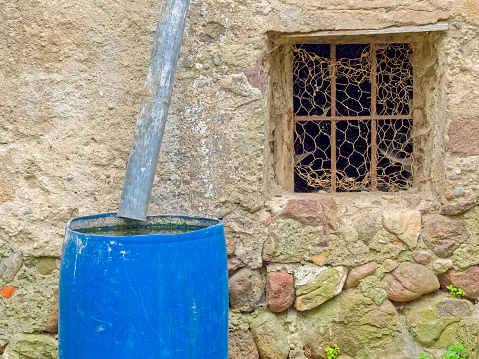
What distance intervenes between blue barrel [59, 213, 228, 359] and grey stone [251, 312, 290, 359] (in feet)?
2.18

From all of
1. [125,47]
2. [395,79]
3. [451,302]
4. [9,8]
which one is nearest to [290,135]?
[395,79]

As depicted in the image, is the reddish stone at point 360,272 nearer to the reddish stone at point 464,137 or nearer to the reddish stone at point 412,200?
the reddish stone at point 412,200

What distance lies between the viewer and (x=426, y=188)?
7.72ft

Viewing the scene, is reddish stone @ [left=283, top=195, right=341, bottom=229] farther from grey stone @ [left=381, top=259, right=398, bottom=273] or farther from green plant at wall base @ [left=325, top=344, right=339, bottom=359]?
green plant at wall base @ [left=325, top=344, right=339, bottom=359]

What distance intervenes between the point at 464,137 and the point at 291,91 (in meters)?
0.77

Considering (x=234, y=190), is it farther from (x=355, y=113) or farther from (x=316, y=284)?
(x=355, y=113)

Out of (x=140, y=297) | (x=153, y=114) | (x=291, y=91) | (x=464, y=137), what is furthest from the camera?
(x=291, y=91)

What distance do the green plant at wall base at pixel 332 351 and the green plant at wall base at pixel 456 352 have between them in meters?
0.43

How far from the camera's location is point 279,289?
2.26 m

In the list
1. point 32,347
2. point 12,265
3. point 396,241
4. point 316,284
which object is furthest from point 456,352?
point 12,265

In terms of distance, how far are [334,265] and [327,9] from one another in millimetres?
1059

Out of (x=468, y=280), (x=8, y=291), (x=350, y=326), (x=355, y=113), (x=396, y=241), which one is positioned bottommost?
(x=350, y=326)

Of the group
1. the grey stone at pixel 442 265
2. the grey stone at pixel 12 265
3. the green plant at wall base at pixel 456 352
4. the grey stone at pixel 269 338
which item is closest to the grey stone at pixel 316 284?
the grey stone at pixel 269 338

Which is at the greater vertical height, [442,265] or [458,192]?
[458,192]
